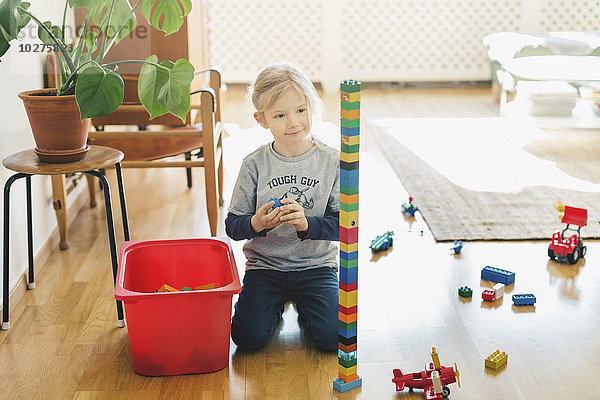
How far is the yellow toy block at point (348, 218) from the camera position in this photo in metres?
1.57

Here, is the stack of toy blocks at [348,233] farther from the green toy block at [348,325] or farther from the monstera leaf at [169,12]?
the monstera leaf at [169,12]

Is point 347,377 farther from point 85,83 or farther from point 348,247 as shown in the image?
point 85,83

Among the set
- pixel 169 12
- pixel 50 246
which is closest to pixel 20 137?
pixel 50 246

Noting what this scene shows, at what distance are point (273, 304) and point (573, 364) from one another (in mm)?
762

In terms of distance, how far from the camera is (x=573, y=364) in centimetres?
184

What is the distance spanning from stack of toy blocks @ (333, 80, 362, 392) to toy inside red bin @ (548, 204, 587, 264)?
3.45 feet

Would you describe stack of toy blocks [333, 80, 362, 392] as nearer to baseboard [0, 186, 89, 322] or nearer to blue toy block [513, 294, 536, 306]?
blue toy block [513, 294, 536, 306]

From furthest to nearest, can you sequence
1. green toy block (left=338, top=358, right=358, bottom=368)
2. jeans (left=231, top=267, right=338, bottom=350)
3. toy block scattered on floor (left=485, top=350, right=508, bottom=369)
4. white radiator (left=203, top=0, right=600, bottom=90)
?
white radiator (left=203, top=0, right=600, bottom=90), jeans (left=231, top=267, right=338, bottom=350), toy block scattered on floor (left=485, top=350, right=508, bottom=369), green toy block (left=338, top=358, right=358, bottom=368)

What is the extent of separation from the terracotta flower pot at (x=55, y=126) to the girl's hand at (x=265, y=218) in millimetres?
509

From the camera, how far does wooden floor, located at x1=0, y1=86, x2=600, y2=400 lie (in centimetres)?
175

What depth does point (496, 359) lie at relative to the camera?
181cm

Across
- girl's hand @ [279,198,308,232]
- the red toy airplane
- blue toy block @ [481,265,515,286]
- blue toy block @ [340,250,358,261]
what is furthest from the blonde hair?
blue toy block @ [481,265,515,286]

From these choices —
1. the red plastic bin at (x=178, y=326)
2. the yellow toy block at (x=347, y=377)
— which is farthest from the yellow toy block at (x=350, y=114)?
the yellow toy block at (x=347, y=377)

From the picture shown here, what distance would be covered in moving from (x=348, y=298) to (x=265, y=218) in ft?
1.06
